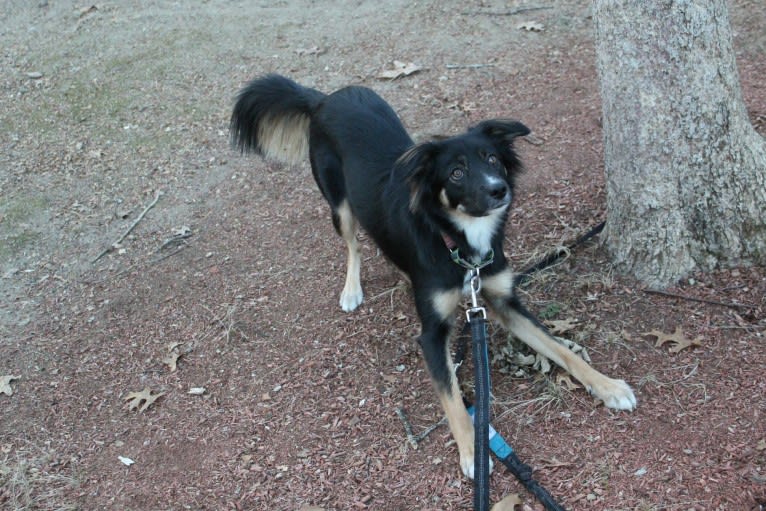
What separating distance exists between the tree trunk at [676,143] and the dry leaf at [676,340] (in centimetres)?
37

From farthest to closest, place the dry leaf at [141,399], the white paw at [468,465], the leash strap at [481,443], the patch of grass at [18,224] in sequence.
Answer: the patch of grass at [18,224]
the dry leaf at [141,399]
the white paw at [468,465]
the leash strap at [481,443]

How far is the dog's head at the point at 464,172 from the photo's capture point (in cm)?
353

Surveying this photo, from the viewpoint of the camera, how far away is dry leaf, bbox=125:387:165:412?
424cm

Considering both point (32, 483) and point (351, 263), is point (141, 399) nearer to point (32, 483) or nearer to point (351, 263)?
point (32, 483)

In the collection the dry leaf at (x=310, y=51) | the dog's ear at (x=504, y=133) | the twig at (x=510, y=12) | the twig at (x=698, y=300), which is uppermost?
the dog's ear at (x=504, y=133)

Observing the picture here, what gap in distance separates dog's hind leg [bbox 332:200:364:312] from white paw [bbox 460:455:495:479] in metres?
1.50

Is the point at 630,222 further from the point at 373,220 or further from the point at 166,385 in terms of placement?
the point at 166,385

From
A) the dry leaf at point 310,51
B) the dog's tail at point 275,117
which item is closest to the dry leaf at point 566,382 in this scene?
the dog's tail at point 275,117

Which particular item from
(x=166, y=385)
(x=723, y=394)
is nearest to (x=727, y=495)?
(x=723, y=394)

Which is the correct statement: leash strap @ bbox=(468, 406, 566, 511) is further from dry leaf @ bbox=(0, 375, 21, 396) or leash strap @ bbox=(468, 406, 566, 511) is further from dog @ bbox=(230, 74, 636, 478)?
dry leaf @ bbox=(0, 375, 21, 396)

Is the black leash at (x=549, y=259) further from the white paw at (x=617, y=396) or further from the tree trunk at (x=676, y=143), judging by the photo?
the white paw at (x=617, y=396)

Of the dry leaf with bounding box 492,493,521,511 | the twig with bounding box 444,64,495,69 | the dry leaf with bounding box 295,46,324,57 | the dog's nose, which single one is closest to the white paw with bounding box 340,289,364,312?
the dog's nose

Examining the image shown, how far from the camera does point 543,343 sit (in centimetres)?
386

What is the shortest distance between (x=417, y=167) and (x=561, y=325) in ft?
4.29
